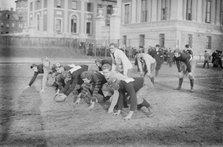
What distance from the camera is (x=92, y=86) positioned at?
343 inches

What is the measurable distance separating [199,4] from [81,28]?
23.4 meters

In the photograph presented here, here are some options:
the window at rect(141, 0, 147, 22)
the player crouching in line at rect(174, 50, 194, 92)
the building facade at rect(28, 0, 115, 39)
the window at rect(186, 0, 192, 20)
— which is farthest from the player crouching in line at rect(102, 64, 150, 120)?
the building facade at rect(28, 0, 115, 39)

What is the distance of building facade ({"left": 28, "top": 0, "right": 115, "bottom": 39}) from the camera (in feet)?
170

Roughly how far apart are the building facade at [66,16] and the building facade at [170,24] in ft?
40.1

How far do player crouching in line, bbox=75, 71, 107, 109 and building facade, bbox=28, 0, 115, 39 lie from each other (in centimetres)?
4235

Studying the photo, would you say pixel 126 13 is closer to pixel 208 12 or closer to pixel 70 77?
pixel 208 12

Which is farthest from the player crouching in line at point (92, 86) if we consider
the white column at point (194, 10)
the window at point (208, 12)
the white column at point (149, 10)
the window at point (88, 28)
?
the window at point (88, 28)

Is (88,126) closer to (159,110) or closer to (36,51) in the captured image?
(159,110)

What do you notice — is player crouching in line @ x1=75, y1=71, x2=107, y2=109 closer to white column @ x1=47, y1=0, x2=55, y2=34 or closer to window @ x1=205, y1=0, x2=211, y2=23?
window @ x1=205, y1=0, x2=211, y2=23

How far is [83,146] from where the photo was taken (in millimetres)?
5070

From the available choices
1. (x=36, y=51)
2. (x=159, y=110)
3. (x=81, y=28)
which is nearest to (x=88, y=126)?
(x=159, y=110)

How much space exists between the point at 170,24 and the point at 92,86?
27860 mm

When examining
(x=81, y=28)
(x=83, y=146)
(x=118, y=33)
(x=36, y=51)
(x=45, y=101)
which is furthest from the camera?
(x=81, y=28)

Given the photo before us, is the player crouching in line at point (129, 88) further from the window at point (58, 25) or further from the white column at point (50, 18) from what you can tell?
the window at point (58, 25)
